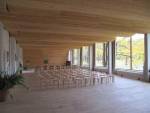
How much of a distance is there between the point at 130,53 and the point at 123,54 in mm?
735

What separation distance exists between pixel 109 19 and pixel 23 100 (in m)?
3.72

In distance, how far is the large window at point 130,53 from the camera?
10453mm

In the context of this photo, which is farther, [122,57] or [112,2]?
[122,57]

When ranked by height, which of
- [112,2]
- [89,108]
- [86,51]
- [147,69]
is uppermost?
[112,2]

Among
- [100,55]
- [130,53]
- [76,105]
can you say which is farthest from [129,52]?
[76,105]

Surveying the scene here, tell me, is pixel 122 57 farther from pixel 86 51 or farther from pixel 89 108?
pixel 89 108

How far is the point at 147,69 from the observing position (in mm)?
9133

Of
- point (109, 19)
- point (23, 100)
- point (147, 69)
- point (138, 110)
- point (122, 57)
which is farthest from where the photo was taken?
point (122, 57)

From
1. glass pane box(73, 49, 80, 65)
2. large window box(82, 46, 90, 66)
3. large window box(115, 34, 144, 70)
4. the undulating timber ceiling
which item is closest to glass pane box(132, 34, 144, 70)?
large window box(115, 34, 144, 70)

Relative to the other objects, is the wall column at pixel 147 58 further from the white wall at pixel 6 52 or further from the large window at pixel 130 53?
the white wall at pixel 6 52

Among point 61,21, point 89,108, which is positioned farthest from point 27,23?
point 89,108

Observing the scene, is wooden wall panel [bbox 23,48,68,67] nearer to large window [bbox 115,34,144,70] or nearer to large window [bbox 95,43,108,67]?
large window [bbox 95,43,108,67]

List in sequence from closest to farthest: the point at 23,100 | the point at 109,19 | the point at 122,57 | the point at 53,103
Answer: the point at 53,103 < the point at 23,100 < the point at 109,19 < the point at 122,57

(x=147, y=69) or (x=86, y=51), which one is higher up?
(x=86, y=51)
